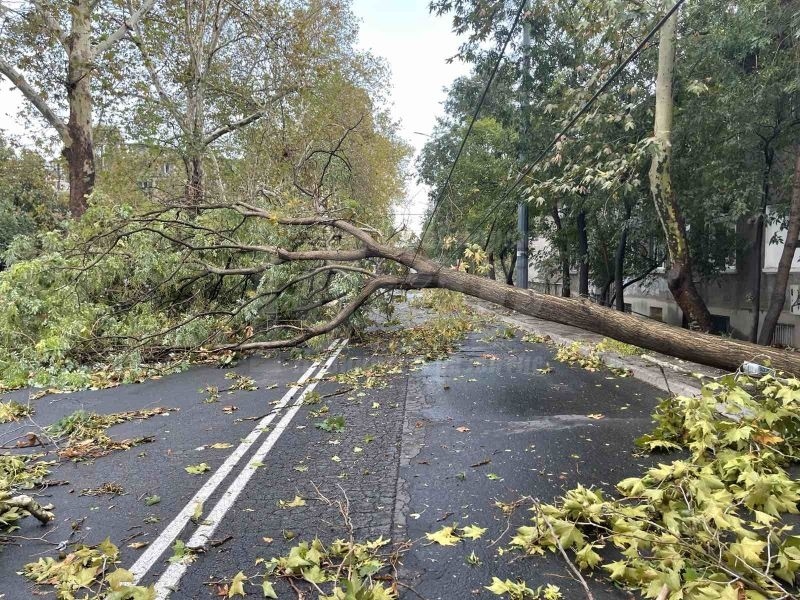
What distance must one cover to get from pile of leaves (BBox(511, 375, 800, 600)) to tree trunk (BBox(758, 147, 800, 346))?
503 cm

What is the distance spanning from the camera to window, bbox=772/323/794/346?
10.8 metres

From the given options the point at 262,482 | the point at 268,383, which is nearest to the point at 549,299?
the point at 262,482

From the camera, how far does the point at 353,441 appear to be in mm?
5312

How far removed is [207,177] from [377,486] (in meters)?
21.1

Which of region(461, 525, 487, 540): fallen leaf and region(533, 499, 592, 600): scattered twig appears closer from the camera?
region(533, 499, 592, 600): scattered twig

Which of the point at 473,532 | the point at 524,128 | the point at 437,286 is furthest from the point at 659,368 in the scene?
the point at 524,128

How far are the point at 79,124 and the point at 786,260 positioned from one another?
15.2 meters

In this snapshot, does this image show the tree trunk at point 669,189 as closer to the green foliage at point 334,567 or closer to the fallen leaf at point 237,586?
the green foliage at point 334,567

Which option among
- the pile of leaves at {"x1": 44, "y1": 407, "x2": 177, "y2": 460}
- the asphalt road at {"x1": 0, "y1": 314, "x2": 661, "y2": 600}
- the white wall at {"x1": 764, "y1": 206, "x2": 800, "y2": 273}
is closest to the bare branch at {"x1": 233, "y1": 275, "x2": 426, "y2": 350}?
the asphalt road at {"x1": 0, "y1": 314, "x2": 661, "y2": 600}

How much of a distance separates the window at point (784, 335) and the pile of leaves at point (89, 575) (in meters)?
11.9

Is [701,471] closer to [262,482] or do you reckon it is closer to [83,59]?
[262,482]

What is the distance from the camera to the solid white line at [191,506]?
312cm

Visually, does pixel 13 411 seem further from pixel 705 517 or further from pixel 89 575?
pixel 705 517

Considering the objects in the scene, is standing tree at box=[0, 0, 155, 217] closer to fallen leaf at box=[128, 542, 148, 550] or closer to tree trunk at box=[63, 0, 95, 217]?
tree trunk at box=[63, 0, 95, 217]
